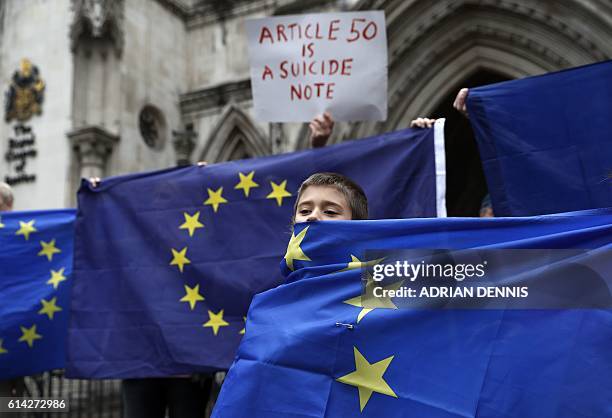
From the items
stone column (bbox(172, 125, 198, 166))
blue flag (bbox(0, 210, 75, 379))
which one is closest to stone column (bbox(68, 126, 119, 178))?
stone column (bbox(172, 125, 198, 166))

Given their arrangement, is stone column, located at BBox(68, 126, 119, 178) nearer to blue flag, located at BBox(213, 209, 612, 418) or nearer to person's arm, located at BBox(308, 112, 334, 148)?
person's arm, located at BBox(308, 112, 334, 148)

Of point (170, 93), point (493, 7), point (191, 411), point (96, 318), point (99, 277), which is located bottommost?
point (191, 411)

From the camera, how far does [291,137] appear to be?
38.5ft

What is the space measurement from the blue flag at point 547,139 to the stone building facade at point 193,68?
5.19 meters

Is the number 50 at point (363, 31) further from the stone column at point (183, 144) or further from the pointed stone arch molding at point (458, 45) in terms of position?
the stone column at point (183, 144)

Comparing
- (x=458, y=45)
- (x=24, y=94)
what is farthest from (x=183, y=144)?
(x=458, y=45)

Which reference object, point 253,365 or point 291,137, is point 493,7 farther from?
point 253,365

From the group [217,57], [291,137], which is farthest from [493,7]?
[217,57]

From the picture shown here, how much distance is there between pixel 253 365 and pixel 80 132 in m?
10.1

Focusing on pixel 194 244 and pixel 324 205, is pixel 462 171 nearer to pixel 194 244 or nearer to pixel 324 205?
pixel 194 244

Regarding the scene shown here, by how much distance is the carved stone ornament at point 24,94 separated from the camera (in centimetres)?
1213

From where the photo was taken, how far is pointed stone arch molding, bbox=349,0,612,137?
368 inches

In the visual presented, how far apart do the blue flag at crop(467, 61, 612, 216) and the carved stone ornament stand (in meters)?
10.1

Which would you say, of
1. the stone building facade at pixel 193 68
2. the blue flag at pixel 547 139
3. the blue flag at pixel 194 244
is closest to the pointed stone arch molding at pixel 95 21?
the stone building facade at pixel 193 68
